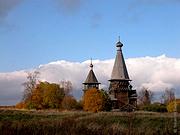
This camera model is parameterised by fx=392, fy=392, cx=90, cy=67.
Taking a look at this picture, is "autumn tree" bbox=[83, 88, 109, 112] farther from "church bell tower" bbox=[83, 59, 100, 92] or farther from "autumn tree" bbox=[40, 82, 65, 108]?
"church bell tower" bbox=[83, 59, 100, 92]

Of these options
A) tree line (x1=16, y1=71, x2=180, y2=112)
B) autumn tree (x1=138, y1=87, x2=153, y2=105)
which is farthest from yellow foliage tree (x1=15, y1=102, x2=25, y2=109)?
autumn tree (x1=138, y1=87, x2=153, y2=105)

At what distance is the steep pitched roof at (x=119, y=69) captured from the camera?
84.6m

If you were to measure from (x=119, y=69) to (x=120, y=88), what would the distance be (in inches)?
204

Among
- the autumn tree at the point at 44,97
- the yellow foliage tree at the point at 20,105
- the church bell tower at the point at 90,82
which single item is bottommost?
the yellow foliage tree at the point at 20,105

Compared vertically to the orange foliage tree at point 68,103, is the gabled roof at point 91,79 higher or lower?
higher

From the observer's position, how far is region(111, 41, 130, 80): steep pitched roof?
278ft

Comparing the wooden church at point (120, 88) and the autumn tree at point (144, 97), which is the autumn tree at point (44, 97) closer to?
the wooden church at point (120, 88)

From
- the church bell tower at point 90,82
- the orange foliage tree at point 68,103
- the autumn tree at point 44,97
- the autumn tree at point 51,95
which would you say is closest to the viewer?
the orange foliage tree at point 68,103

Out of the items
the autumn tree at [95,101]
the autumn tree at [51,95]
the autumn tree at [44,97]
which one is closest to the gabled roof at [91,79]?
the autumn tree at [51,95]

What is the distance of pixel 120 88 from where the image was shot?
82.9m

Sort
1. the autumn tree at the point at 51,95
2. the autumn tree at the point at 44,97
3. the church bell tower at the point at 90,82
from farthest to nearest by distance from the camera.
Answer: the church bell tower at the point at 90,82, the autumn tree at the point at 51,95, the autumn tree at the point at 44,97

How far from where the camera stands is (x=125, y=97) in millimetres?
83250

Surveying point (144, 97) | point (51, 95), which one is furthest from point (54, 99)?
point (144, 97)

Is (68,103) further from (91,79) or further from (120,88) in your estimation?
(120,88)
